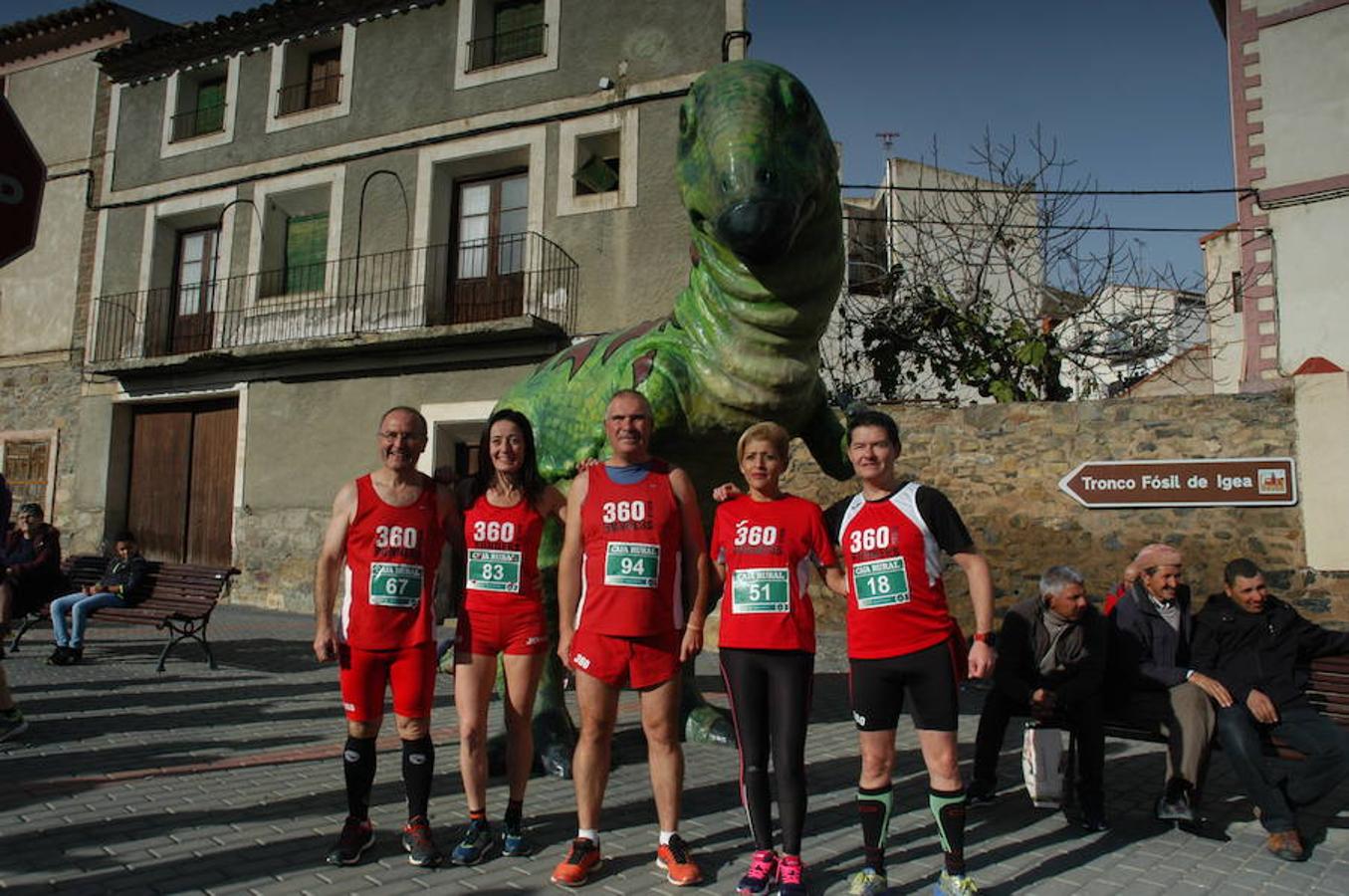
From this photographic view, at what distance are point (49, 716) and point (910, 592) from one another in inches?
202

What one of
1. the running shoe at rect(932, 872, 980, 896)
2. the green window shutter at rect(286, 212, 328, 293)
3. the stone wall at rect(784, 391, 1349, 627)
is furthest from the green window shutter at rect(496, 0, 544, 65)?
the running shoe at rect(932, 872, 980, 896)

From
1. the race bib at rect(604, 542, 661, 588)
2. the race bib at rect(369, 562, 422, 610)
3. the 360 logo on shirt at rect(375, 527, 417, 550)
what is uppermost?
the 360 logo on shirt at rect(375, 527, 417, 550)

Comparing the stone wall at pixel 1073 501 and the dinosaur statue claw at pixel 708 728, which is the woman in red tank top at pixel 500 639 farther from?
the stone wall at pixel 1073 501

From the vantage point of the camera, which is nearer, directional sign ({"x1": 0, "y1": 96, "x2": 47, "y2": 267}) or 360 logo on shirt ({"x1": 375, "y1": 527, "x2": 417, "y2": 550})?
directional sign ({"x1": 0, "y1": 96, "x2": 47, "y2": 267})

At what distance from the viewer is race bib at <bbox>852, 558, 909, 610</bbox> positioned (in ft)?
9.52

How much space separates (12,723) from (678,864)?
12.8ft

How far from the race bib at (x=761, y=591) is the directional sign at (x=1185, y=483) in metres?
7.55

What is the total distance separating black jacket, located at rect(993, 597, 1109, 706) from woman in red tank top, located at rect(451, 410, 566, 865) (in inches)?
82.0

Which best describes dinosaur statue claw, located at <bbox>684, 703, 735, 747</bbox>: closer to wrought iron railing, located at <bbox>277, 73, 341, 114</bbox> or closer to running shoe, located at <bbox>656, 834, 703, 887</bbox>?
running shoe, located at <bbox>656, 834, 703, 887</bbox>

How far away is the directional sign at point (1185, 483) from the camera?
8828mm

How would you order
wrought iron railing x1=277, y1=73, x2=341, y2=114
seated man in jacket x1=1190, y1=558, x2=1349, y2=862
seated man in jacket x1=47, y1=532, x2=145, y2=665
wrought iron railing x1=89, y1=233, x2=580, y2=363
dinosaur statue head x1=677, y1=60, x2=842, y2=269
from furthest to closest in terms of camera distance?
wrought iron railing x1=277, y1=73, x2=341, y2=114, wrought iron railing x1=89, y1=233, x2=580, y2=363, seated man in jacket x1=47, y1=532, x2=145, y2=665, seated man in jacket x1=1190, y1=558, x2=1349, y2=862, dinosaur statue head x1=677, y1=60, x2=842, y2=269

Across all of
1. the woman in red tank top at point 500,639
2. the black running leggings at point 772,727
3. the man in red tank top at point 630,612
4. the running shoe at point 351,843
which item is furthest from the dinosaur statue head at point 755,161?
the running shoe at point 351,843

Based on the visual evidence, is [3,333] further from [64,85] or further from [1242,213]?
[1242,213]

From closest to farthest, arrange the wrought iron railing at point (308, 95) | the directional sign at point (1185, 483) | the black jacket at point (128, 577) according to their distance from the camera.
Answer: the black jacket at point (128, 577), the directional sign at point (1185, 483), the wrought iron railing at point (308, 95)
